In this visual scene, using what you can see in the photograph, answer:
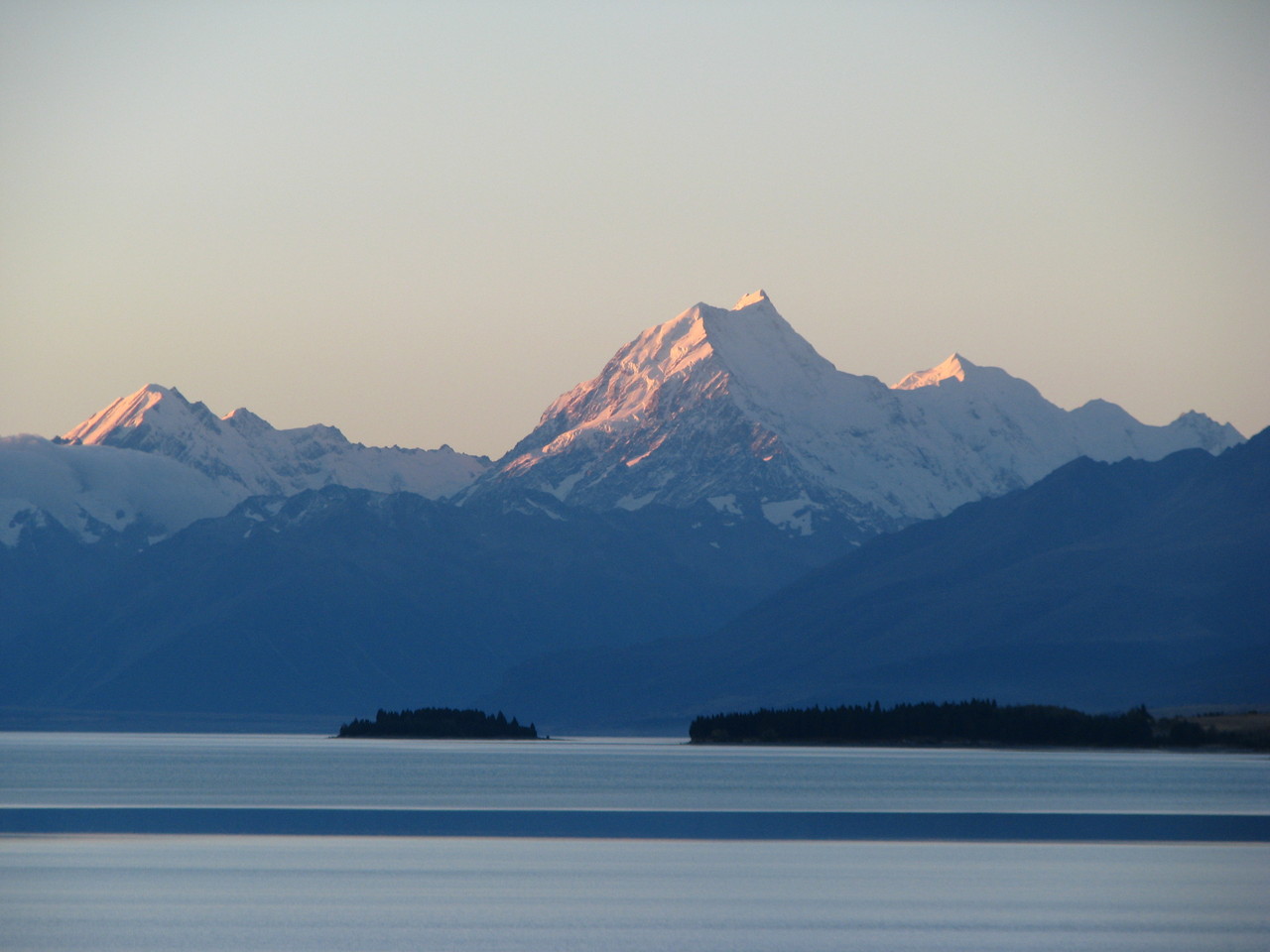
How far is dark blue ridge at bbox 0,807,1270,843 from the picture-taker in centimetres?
11681

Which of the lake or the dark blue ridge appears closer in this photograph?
the lake

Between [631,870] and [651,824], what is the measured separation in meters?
27.4

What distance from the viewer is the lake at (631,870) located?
252 feet

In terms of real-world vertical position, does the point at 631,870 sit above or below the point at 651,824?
below

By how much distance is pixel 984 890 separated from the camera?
89562 millimetres

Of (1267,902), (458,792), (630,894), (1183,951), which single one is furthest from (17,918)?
(458,792)

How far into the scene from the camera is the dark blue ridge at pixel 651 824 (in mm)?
116812

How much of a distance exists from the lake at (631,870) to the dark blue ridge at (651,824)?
0.30 metres

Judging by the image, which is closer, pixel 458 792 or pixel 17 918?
pixel 17 918

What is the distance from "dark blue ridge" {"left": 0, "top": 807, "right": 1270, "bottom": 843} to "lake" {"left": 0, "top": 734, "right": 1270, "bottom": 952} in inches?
11.7

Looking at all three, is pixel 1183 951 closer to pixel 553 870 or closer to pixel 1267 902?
pixel 1267 902

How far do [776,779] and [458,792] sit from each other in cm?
3674

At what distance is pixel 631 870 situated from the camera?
97.4m

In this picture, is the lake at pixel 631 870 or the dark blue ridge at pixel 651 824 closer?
the lake at pixel 631 870
